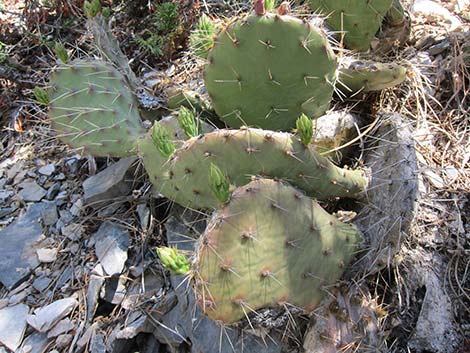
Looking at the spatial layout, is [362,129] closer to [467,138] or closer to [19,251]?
[467,138]

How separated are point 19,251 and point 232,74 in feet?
4.07

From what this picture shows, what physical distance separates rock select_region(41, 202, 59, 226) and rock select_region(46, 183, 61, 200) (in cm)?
5

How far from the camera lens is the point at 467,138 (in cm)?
231

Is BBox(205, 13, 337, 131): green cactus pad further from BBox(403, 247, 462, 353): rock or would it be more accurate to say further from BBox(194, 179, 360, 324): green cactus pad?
BBox(403, 247, 462, 353): rock

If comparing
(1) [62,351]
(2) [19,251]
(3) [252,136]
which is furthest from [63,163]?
(3) [252,136]

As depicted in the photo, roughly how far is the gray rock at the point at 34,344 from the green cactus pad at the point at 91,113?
0.73m

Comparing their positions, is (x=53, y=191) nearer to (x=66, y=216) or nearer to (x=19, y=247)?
(x=66, y=216)

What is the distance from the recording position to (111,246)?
7.22 feet

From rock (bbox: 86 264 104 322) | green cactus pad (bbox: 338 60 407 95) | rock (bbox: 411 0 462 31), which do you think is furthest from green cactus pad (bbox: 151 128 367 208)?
rock (bbox: 411 0 462 31)

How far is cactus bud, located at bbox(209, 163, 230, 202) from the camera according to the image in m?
1.34

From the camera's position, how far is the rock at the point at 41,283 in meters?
2.20

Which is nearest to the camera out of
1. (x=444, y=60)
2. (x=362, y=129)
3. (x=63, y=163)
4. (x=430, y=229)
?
→ (x=430, y=229)

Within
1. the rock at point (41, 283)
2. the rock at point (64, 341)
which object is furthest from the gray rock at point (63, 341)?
the rock at point (41, 283)

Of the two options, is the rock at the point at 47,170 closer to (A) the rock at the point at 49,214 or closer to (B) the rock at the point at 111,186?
(A) the rock at the point at 49,214
